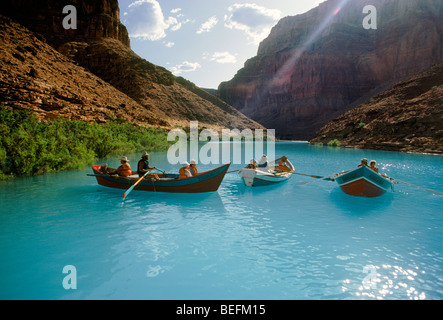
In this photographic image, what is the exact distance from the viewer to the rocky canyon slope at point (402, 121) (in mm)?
34469

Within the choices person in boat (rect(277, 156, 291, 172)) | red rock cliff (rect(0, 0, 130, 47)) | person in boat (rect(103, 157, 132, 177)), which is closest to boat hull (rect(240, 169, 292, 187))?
person in boat (rect(277, 156, 291, 172))

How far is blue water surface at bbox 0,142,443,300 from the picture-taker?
4.89m

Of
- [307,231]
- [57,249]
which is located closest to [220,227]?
[307,231]

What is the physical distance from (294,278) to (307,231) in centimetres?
268

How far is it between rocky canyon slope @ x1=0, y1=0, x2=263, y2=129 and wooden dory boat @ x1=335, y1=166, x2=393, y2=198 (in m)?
32.3

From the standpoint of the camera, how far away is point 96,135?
71.6 ft

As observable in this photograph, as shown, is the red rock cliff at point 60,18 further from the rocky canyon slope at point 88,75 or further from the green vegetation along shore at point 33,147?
the green vegetation along shore at point 33,147

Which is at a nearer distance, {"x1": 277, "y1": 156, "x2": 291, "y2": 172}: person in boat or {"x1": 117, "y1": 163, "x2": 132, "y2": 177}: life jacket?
{"x1": 117, "y1": 163, "x2": 132, "y2": 177}: life jacket

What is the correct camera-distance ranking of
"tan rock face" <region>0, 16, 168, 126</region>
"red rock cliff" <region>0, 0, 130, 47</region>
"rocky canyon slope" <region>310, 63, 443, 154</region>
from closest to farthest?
1. "tan rock face" <region>0, 16, 168, 126</region>
2. "rocky canyon slope" <region>310, 63, 443, 154</region>
3. "red rock cliff" <region>0, 0, 130, 47</region>

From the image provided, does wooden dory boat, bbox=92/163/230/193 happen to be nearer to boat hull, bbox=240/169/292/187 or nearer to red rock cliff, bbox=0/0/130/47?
boat hull, bbox=240/169/292/187

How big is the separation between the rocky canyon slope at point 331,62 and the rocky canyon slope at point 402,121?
172ft

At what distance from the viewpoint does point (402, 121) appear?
38.2 m

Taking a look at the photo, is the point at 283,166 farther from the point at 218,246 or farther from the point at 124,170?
the point at 218,246

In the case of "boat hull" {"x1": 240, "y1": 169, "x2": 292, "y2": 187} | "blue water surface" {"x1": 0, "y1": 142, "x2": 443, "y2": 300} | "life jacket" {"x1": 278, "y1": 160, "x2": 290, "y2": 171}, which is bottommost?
"blue water surface" {"x1": 0, "y1": 142, "x2": 443, "y2": 300}
